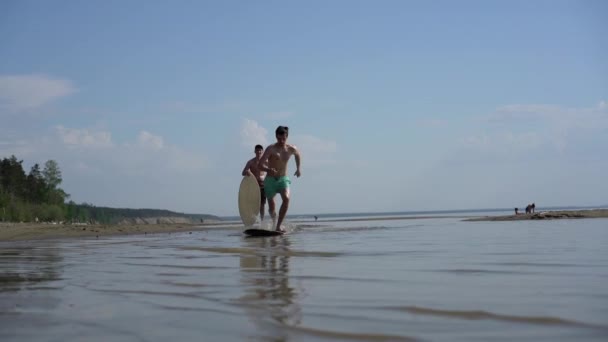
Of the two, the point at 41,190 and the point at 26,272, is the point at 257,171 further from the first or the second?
the point at 41,190

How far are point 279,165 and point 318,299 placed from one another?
7.97m

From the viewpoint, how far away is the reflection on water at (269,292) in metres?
2.80

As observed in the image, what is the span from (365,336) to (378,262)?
281 cm

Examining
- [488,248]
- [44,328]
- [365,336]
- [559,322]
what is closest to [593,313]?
[559,322]

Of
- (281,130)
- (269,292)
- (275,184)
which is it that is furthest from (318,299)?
(275,184)

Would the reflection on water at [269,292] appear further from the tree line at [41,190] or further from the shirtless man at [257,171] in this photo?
the tree line at [41,190]

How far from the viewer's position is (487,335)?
7.59ft

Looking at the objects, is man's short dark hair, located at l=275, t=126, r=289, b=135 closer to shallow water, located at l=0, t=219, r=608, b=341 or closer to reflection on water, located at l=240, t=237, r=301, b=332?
reflection on water, located at l=240, t=237, r=301, b=332

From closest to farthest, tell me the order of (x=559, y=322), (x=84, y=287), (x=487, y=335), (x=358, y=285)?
(x=487, y=335)
(x=559, y=322)
(x=358, y=285)
(x=84, y=287)

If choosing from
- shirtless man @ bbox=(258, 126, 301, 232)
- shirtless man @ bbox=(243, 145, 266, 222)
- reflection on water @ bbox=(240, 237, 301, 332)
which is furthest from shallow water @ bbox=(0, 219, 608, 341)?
shirtless man @ bbox=(243, 145, 266, 222)

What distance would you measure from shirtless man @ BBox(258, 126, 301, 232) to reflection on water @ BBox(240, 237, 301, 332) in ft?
17.9

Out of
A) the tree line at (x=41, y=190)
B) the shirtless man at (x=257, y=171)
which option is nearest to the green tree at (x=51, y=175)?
the tree line at (x=41, y=190)

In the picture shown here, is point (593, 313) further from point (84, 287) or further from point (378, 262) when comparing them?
point (84, 287)

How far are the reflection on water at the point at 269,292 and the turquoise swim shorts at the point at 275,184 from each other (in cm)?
553
